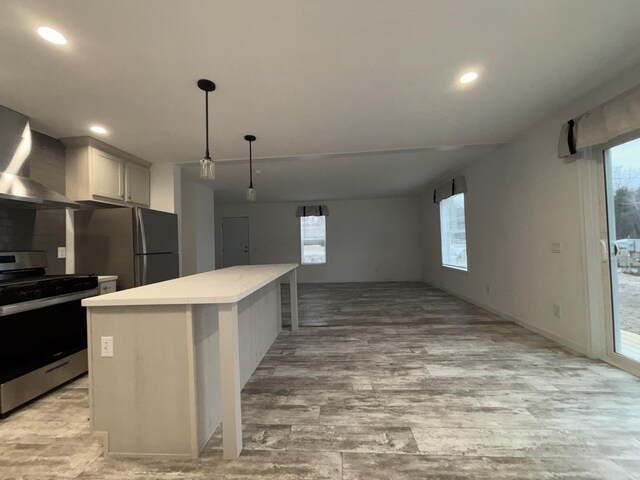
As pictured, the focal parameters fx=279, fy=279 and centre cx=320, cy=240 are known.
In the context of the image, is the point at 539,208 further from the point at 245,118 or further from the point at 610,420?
the point at 245,118

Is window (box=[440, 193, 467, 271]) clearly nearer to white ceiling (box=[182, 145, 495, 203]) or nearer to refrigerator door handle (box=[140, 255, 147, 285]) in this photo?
white ceiling (box=[182, 145, 495, 203])

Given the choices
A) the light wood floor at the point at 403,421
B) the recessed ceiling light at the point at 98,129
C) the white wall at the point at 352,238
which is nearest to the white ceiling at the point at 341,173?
the white wall at the point at 352,238

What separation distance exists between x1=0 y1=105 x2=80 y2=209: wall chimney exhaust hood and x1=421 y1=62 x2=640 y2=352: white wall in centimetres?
467

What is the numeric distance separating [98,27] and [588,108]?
3.67m

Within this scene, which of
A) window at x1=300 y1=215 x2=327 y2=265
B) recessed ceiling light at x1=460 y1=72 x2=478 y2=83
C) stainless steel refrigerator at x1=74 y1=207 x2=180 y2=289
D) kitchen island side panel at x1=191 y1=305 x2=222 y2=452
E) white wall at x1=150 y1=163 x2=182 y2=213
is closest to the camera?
kitchen island side panel at x1=191 y1=305 x2=222 y2=452

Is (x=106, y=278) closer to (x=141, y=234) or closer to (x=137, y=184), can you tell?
(x=141, y=234)

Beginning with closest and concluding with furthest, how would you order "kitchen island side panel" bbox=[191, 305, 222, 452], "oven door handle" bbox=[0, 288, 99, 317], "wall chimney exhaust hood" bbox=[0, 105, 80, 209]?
"kitchen island side panel" bbox=[191, 305, 222, 452], "oven door handle" bbox=[0, 288, 99, 317], "wall chimney exhaust hood" bbox=[0, 105, 80, 209]

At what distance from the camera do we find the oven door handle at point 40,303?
1857 millimetres

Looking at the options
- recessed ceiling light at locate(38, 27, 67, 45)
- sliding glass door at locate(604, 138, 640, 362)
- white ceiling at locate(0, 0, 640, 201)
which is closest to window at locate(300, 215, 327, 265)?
white ceiling at locate(0, 0, 640, 201)

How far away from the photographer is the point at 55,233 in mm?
2904

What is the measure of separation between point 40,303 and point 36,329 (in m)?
0.25

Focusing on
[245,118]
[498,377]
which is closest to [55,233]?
[245,118]

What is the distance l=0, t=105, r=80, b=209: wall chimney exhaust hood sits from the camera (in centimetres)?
220

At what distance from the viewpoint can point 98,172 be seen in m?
3.10
